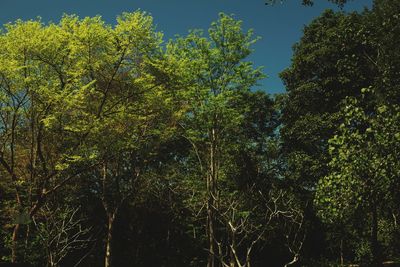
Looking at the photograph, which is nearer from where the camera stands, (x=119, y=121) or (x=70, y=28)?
(x=70, y=28)

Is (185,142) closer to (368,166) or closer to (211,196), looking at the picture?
(211,196)

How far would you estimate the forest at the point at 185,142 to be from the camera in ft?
40.0

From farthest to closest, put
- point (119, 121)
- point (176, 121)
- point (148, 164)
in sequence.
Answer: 1. point (148, 164)
2. point (176, 121)
3. point (119, 121)

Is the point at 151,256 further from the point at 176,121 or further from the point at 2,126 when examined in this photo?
the point at 2,126

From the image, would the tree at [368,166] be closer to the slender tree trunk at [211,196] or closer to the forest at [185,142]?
the forest at [185,142]

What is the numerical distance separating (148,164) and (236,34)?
433 inches

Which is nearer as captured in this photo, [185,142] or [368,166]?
[368,166]

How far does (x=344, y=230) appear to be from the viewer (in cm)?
2128

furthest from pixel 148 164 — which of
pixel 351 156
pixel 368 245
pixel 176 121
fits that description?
pixel 351 156

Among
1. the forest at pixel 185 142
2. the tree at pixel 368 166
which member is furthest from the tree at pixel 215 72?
the tree at pixel 368 166

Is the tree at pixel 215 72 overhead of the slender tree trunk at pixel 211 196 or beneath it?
overhead

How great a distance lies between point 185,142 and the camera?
30.3 meters

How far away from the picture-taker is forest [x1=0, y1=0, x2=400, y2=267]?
1220cm

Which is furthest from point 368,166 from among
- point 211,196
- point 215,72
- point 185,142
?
point 185,142
